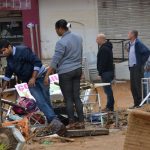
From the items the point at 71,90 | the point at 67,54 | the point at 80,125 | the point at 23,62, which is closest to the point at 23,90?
the point at 23,62

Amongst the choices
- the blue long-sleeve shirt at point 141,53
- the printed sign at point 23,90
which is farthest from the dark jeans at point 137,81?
the printed sign at point 23,90

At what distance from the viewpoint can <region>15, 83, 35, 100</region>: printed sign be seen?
962 centimetres

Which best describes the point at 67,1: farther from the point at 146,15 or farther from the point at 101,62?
the point at 101,62

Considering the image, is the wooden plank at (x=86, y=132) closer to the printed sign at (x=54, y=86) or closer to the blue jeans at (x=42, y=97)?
the blue jeans at (x=42, y=97)

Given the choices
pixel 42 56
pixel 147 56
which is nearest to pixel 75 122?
pixel 147 56

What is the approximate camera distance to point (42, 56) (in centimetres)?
2152

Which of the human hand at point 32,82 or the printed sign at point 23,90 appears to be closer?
the human hand at point 32,82

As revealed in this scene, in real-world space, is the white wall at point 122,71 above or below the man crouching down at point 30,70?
below

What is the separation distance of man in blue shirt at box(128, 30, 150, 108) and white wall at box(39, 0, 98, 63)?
952cm

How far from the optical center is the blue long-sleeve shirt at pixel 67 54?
30.8 ft

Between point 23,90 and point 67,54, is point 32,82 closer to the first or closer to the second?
point 23,90

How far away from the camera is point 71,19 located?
21734 mm

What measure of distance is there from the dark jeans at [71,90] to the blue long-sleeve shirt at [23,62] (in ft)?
1.47

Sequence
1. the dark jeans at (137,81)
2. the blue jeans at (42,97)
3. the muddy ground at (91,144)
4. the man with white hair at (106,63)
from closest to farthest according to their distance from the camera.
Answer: the muddy ground at (91,144) → the blue jeans at (42,97) → the dark jeans at (137,81) → the man with white hair at (106,63)
